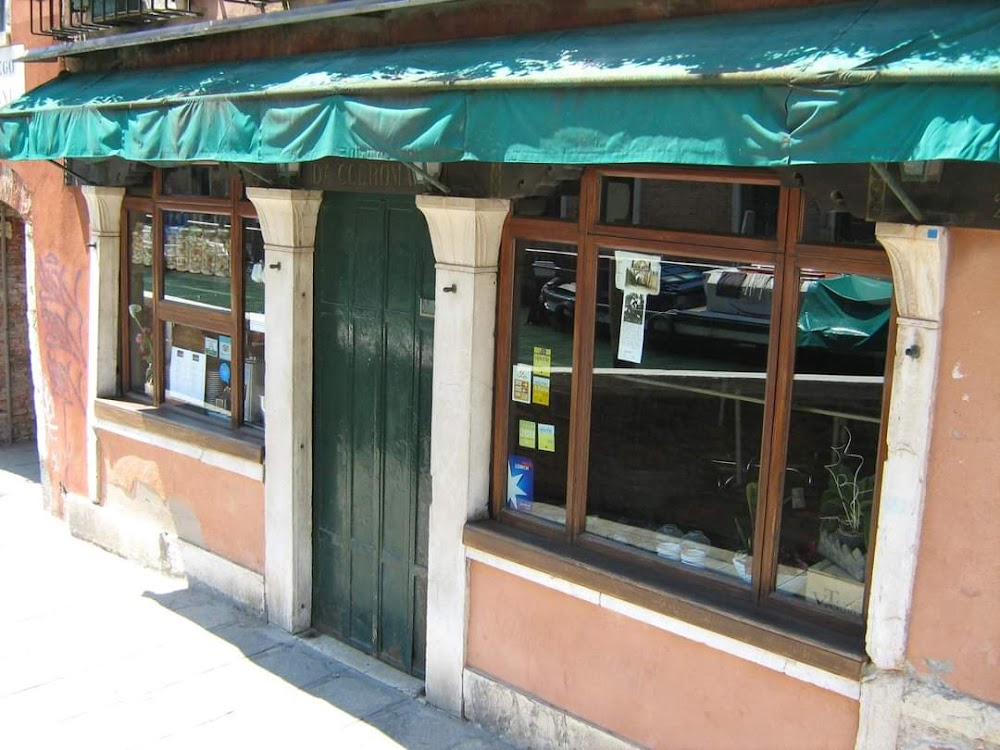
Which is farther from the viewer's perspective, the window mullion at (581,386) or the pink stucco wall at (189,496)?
the pink stucco wall at (189,496)

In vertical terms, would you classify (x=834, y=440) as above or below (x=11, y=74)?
below

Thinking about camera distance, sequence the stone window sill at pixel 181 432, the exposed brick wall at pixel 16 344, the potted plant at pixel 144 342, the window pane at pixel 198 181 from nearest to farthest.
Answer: the stone window sill at pixel 181 432, the window pane at pixel 198 181, the potted plant at pixel 144 342, the exposed brick wall at pixel 16 344

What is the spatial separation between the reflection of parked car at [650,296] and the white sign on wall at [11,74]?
18.5 ft

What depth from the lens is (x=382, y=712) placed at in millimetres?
6082

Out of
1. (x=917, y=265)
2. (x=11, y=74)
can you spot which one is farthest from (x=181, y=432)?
(x=917, y=265)

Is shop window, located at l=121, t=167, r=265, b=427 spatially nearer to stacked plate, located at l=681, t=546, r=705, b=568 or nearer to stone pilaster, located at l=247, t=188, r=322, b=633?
stone pilaster, located at l=247, t=188, r=322, b=633

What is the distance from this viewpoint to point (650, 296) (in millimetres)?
5113

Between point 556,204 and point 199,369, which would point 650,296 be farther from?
point 199,369

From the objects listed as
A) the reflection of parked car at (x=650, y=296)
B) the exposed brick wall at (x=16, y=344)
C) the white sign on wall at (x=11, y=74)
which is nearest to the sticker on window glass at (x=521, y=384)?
the reflection of parked car at (x=650, y=296)

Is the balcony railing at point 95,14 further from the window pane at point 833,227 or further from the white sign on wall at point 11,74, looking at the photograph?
the window pane at point 833,227

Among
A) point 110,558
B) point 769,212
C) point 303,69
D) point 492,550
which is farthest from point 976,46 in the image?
point 110,558

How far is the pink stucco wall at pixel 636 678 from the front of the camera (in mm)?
4500

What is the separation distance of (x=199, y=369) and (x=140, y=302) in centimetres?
94

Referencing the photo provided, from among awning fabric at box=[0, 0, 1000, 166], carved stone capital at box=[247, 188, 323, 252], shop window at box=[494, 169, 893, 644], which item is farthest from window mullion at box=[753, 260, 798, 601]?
carved stone capital at box=[247, 188, 323, 252]
